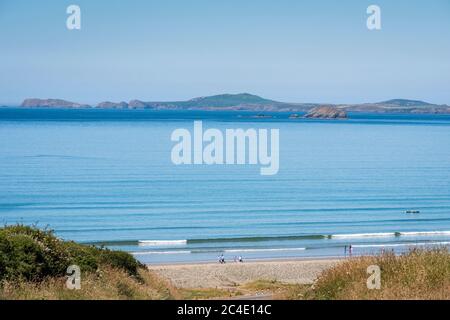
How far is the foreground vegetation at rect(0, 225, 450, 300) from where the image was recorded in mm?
12656

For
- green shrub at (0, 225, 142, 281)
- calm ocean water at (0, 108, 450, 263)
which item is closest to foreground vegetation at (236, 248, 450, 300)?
green shrub at (0, 225, 142, 281)

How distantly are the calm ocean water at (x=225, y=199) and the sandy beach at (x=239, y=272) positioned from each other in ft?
11.8

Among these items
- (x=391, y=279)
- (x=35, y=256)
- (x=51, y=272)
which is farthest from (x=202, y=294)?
(x=391, y=279)

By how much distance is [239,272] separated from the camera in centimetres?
3588

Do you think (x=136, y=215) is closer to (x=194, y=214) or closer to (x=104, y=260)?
(x=194, y=214)

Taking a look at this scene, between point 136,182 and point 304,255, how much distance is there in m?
37.5

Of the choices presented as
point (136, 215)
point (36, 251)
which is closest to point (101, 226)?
point (136, 215)

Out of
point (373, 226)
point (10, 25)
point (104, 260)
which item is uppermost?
point (10, 25)

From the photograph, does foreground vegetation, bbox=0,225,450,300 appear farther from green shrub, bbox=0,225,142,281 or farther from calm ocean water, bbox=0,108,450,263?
calm ocean water, bbox=0,108,450,263

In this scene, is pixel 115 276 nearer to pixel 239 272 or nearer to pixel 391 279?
pixel 391 279

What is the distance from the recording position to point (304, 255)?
42312 mm

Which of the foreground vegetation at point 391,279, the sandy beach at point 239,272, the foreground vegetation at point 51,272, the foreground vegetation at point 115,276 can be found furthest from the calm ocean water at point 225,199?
the foreground vegetation at point 51,272

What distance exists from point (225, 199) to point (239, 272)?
105ft

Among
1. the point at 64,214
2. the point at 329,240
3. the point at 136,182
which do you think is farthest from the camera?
the point at 136,182
